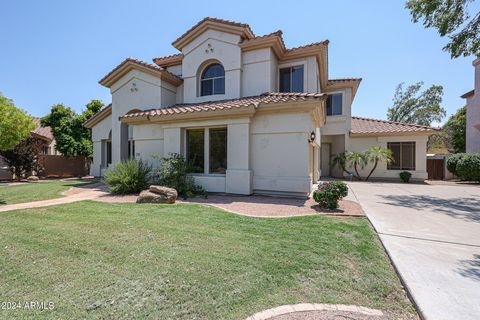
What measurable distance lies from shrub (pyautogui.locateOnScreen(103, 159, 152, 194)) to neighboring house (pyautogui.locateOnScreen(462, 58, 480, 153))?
28.8m

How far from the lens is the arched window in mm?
13914

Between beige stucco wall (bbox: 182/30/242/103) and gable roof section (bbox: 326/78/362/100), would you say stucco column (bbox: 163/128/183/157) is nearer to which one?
beige stucco wall (bbox: 182/30/242/103)

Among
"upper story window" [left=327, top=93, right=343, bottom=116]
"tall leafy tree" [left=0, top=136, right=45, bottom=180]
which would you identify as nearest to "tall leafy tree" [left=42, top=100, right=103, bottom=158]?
"tall leafy tree" [left=0, top=136, right=45, bottom=180]

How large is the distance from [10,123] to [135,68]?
703 centimetres

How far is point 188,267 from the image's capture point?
3916mm

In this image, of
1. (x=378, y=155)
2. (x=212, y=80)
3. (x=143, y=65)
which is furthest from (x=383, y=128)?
(x=143, y=65)

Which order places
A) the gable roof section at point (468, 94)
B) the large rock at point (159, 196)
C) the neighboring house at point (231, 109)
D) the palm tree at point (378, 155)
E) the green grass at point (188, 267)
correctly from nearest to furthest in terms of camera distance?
the green grass at point (188, 267) < the large rock at point (159, 196) < the neighboring house at point (231, 109) < the palm tree at point (378, 155) < the gable roof section at point (468, 94)

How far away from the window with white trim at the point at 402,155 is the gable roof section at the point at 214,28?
49.0 feet

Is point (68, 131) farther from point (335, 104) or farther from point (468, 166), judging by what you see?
point (468, 166)

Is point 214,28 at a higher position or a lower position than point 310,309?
higher

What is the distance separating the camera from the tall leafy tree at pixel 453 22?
13.0 meters

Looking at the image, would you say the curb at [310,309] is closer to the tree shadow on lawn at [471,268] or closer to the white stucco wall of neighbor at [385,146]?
the tree shadow on lawn at [471,268]

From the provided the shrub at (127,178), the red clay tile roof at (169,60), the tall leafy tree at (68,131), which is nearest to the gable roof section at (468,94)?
the red clay tile roof at (169,60)

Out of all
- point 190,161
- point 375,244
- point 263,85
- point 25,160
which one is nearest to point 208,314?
point 375,244
